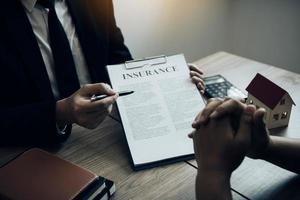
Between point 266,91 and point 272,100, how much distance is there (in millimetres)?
32

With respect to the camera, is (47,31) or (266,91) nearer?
(266,91)

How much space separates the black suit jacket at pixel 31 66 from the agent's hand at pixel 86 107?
30 millimetres

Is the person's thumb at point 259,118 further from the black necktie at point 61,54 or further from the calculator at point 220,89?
→ the black necktie at point 61,54

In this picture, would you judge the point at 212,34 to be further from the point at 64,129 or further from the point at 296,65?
the point at 64,129

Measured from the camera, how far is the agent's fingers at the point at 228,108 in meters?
0.77

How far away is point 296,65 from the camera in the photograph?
2.07m

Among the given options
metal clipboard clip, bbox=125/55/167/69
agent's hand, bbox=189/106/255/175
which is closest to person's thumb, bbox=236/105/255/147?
agent's hand, bbox=189/106/255/175

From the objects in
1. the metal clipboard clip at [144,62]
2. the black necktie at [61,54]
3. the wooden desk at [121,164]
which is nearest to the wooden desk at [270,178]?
the wooden desk at [121,164]

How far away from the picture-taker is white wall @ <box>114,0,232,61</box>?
1.91 m

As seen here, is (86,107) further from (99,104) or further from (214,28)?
(214,28)

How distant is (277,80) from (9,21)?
0.87 m

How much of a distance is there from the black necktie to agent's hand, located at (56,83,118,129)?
0.20m

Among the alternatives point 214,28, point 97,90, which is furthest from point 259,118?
point 214,28

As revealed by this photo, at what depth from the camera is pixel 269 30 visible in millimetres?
2086
